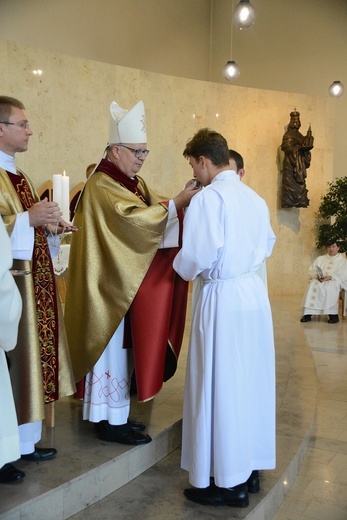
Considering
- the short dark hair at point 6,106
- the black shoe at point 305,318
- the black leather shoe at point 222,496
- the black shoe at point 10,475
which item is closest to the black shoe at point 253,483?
the black leather shoe at point 222,496

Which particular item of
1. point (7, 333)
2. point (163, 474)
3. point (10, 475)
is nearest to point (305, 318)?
point (163, 474)

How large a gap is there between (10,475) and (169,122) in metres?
7.34

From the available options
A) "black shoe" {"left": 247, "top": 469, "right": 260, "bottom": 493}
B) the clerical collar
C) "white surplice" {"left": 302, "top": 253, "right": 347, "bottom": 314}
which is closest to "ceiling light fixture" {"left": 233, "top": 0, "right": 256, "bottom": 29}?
"white surplice" {"left": 302, "top": 253, "right": 347, "bottom": 314}

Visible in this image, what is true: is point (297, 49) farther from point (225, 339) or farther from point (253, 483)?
point (253, 483)

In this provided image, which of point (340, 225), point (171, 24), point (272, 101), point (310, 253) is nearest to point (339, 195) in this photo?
point (340, 225)

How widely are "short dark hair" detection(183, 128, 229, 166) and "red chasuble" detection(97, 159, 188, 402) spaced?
519mm

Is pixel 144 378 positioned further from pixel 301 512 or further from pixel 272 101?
pixel 272 101

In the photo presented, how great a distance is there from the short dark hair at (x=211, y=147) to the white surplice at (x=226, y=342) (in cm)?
7

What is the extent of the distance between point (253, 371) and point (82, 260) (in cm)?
103

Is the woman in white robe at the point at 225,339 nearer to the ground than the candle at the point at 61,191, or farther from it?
nearer to the ground

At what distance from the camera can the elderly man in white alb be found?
795 cm

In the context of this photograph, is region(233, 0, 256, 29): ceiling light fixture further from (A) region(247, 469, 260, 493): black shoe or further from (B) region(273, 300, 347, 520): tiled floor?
(A) region(247, 469, 260, 493): black shoe

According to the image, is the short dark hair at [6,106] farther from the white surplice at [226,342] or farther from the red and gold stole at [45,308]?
the white surplice at [226,342]

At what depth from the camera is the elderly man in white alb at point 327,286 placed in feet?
26.1
